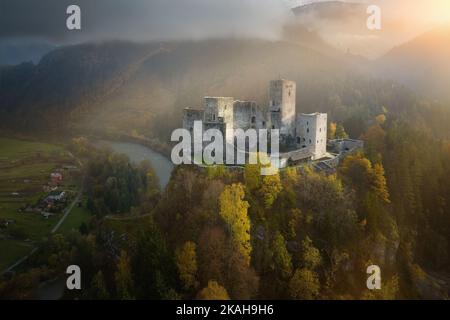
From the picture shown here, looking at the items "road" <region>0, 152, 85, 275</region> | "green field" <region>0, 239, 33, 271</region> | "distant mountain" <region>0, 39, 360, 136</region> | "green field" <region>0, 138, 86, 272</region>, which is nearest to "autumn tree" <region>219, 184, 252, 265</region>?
"road" <region>0, 152, 85, 275</region>

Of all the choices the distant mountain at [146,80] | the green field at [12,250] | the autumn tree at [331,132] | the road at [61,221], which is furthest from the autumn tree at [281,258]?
the distant mountain at [146,80]

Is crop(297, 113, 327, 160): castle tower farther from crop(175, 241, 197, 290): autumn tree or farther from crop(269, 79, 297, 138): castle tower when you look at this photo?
crop(175, 241, 197, 290): autumn tree

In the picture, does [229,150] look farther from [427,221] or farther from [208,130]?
[427,221]

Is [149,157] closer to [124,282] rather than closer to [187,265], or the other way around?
[124,282]

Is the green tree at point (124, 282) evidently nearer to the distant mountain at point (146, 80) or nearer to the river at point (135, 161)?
the river at point (135, 161)

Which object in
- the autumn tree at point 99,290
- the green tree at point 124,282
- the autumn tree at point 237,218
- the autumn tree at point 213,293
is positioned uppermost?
the autumn tree at point 237,218

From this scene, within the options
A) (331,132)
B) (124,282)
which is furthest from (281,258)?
(331,132)
